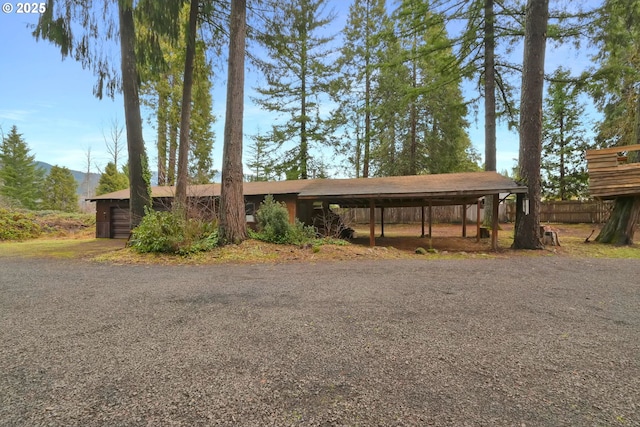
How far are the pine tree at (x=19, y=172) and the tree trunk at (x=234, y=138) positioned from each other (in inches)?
1332

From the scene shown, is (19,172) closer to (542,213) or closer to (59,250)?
(59,250)

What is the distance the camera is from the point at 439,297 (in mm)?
4086

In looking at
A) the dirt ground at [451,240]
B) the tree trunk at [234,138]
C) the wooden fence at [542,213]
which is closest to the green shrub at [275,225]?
the tree trunk at [234,138]

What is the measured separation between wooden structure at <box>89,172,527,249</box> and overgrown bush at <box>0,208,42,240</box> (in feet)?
10.2

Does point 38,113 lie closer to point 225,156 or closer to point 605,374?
point 225,156

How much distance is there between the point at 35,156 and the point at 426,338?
44716 millimetres

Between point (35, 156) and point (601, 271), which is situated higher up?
point (35, 156)

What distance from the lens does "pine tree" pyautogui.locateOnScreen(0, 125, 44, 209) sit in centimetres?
3022

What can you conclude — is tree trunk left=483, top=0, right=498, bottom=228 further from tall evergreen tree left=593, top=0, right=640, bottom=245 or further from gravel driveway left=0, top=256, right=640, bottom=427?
gravel driveway left=0, top=256, right=640, bottom=427

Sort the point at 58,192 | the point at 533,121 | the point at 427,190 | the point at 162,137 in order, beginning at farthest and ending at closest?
the point at 58,192 < the point at 162,137 < the point at 427,190 < the point at 533,121

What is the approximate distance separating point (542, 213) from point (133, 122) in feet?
75.9

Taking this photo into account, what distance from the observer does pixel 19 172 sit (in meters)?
31.3

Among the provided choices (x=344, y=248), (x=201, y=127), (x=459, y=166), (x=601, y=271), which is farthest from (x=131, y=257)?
(x=459, y=166)

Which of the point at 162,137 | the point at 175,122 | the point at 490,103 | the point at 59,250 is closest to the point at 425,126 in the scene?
the point at 490,103
